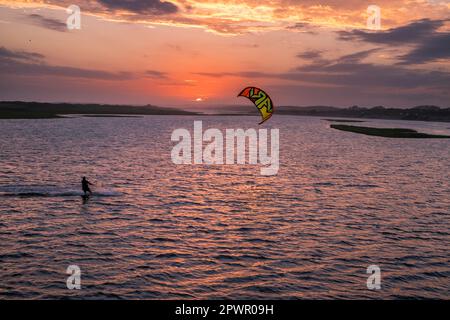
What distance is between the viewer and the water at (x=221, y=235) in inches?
862

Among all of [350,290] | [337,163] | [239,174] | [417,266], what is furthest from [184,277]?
[337,163]

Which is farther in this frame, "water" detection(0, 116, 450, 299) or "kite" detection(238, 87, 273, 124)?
"kite" detection(238, 87, 273, 124)

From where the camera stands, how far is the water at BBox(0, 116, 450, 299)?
21891 mm

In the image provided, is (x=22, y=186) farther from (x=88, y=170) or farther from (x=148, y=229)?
(x=148, y=229)

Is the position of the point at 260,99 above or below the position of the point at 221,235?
above

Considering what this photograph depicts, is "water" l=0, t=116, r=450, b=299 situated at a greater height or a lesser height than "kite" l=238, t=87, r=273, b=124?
lesser

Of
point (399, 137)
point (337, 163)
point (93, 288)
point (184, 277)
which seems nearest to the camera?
point (93, 288)

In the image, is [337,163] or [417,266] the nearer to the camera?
[417,266]

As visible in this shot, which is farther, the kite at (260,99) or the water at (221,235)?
the kite at (260,99)

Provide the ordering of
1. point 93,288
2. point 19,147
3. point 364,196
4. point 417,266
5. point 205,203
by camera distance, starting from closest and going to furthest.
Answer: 1. point 93,288
2. point 417,266
3. point 205,203
4. point 364,196
5. point 19,147

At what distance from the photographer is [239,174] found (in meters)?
60.2

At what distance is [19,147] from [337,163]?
61770 millimetres

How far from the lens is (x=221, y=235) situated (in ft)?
99.8

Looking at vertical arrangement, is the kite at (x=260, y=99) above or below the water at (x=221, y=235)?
above
